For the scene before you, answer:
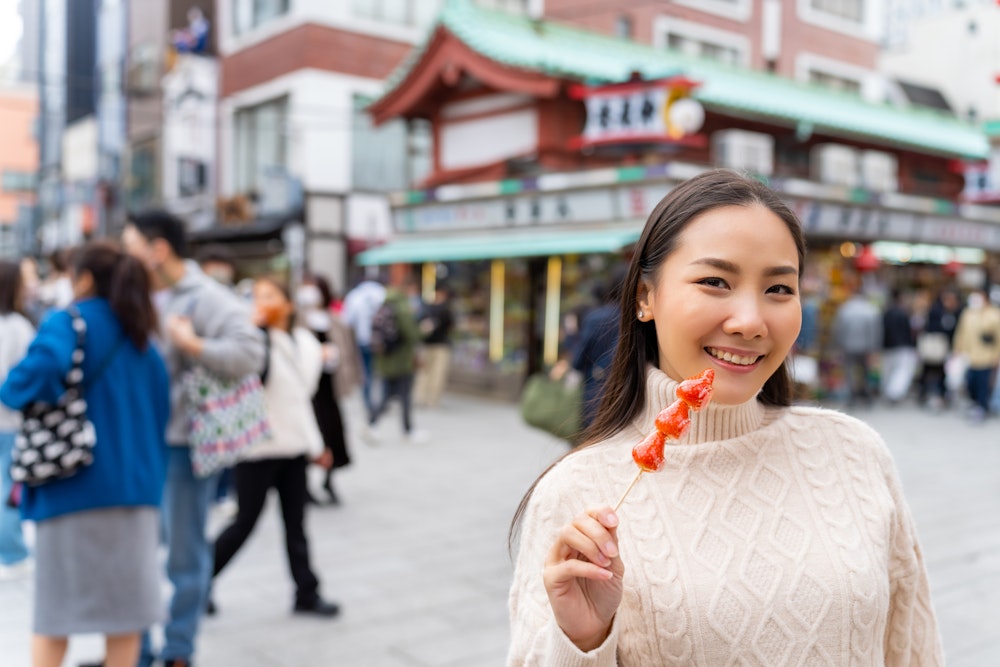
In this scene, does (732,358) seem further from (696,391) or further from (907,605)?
(907,605)

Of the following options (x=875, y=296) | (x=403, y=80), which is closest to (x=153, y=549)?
(x=403, y=80)

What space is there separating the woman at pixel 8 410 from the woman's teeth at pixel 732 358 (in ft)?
16.1

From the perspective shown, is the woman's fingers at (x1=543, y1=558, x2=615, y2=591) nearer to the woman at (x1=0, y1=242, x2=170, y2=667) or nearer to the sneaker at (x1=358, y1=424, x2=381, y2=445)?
the woman at (x1=0, y1=242, x2=170, y2=667)

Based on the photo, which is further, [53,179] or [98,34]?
[53,179]

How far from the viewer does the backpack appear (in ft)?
31.9

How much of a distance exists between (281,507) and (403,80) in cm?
1093

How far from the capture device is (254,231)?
18922mm

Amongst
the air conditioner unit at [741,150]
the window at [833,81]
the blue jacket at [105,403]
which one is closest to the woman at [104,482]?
the blue jacket at [105,403]

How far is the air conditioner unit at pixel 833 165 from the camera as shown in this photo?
14.6 meters

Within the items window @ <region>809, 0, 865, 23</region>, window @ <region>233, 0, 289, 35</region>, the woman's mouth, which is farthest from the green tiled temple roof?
the woman's mouth

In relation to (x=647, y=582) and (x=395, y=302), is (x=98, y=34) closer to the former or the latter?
(x=395, y=302)

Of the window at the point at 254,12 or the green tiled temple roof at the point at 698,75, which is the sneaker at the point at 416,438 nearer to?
the green tiled temple roof at the point at 698,75

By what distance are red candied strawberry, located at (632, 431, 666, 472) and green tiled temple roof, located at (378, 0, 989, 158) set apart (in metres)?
10.1

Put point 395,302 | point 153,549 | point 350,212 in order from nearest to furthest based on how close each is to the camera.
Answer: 1. point 153,549
2. point 395,302
3. point 350,212
